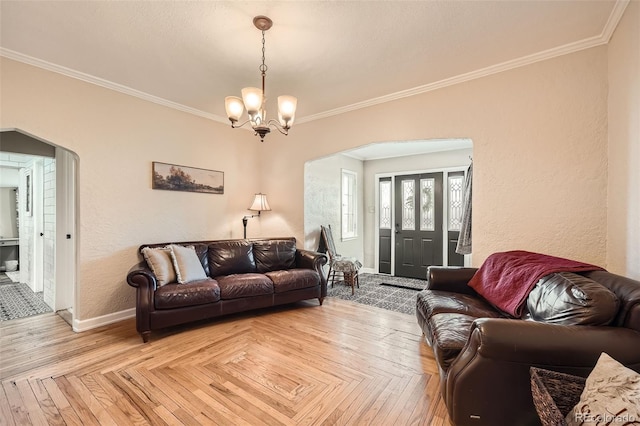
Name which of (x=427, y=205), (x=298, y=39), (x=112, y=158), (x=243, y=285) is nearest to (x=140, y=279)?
(x=243, y=285)

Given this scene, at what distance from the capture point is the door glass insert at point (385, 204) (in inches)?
236

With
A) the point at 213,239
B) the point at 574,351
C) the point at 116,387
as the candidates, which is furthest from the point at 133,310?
the point at 574,351

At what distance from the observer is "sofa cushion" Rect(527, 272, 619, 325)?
143 cm

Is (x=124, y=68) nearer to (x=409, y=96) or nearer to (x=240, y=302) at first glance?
(x=240, y=302)

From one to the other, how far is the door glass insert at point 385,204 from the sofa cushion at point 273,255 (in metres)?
2.61

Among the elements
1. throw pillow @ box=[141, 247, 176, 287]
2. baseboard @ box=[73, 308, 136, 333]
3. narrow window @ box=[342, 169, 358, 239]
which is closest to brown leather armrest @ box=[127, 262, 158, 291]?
throw pillow @ box=[141, 247, 176, 287]

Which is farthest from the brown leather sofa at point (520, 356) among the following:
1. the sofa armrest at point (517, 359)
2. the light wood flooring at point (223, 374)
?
the light wood flooring at point (223, 374)

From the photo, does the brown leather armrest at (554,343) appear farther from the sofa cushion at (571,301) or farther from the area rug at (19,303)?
the area rug at (19,303)

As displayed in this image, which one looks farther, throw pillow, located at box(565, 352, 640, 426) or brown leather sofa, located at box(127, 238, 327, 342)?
brown leather sofa, located at box(127, 238, 327, 342)

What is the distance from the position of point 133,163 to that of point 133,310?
5.86 feet

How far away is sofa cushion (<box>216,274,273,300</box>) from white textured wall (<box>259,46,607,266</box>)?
7.91 ft

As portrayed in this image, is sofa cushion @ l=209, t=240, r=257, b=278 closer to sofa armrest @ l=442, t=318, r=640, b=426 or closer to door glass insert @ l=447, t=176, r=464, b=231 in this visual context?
sofa armrest @ l=442, t=318, r=640, b=426

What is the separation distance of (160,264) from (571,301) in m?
3.46

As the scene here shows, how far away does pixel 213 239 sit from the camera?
4.20m
